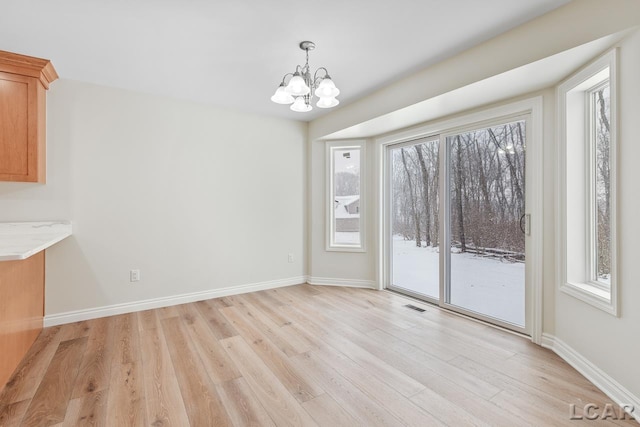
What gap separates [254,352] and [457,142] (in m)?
3.02

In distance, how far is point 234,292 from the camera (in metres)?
4.09

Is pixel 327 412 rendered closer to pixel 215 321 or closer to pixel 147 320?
pixel 215 321

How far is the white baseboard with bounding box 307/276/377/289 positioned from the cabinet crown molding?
3836mm

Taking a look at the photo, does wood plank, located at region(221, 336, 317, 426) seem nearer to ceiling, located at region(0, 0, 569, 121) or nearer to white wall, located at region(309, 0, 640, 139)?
ceiling, located at region(0, 0, 569, 121)

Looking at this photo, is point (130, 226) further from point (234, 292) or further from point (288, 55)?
point (288, 55)

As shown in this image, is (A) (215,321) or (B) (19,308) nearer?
(B) (19,308)

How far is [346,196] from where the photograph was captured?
179 inches

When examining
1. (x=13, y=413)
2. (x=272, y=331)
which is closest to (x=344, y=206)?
(x=272, y=331)

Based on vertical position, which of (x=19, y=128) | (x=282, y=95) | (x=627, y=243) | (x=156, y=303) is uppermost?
(x=282, y=95)

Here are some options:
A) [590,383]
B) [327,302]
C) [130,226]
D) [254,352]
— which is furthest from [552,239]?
[130,226]

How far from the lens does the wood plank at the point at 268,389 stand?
172 cm

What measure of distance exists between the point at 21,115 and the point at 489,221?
181 inches

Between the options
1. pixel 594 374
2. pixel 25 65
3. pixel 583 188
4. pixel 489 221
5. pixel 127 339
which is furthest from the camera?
pixel 489 221

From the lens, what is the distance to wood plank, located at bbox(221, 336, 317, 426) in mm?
1718
